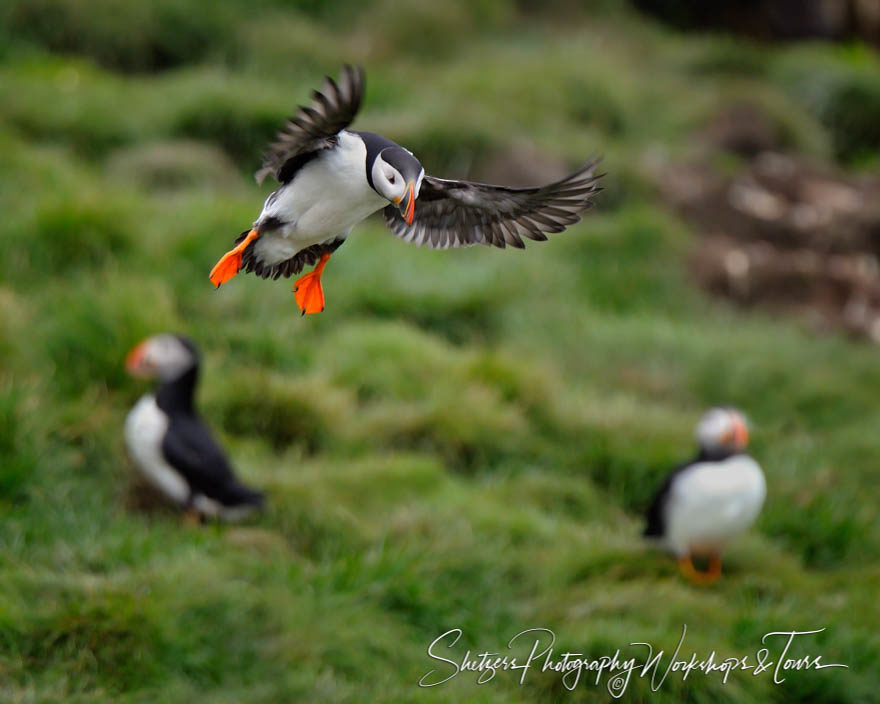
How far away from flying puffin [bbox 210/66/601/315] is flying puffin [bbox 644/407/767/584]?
12.0 feet

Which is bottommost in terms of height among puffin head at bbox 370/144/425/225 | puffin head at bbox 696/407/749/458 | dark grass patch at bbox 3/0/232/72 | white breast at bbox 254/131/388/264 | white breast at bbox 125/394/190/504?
white breast at bbox 125/394/190/504

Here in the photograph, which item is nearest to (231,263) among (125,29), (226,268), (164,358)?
(226,268)

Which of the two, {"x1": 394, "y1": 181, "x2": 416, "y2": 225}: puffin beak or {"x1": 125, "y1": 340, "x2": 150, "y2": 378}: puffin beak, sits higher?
{"x1": 394, "y1": 181, "x2": 416, "y2": 225}: puffin beak

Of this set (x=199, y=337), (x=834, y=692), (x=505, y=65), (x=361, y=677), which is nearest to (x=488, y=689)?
(x=361, y=677)

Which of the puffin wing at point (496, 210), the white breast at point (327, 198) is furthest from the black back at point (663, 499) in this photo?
the white breast at point (327, 198)

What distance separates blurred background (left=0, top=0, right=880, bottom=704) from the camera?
473 centimetres

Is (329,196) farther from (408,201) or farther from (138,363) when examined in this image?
(138,363)

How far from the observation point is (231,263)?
6.72 ft

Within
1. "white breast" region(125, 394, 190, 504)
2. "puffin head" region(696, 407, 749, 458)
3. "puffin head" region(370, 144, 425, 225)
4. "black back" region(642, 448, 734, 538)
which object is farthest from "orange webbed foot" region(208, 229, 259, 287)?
"puffin head" region(696, 407, 749, 458)

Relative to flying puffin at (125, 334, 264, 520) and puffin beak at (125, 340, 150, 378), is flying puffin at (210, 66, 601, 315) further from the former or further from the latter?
puffin beak at (125, 340, 150, 378)

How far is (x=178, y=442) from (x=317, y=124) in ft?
12.5

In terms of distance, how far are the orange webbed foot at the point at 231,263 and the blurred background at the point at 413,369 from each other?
8.57 feet

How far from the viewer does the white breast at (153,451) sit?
Result: 5.53 metres

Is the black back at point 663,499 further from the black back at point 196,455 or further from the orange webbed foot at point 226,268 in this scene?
the orange webbed foot at point 226,268
